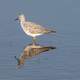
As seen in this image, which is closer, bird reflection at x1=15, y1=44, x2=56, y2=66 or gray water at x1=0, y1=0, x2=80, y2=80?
gray water at x1=0, y1=0, x2=80, y2=80

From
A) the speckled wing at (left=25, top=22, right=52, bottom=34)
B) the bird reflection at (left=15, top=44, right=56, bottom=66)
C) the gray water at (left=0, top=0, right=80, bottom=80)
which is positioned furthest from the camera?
the speckled wing at (left=25, top=22, right=52, bottom=34)

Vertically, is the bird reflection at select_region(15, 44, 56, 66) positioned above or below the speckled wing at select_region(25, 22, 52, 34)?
below

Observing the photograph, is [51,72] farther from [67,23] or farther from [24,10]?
[24,10]

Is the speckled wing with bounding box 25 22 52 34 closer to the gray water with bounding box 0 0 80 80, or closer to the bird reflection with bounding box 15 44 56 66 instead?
the bird reflection with bounding box 15 44 56 66

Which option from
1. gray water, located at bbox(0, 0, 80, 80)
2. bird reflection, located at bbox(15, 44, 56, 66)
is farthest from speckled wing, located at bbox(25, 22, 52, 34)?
gray water, located at bbox(0, 0, 80, 80)

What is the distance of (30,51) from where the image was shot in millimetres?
10914

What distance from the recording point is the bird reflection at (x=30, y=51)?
1041 cm

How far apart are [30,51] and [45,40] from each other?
208 cm

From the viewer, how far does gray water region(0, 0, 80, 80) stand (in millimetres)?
10117

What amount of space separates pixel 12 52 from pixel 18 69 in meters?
1.42

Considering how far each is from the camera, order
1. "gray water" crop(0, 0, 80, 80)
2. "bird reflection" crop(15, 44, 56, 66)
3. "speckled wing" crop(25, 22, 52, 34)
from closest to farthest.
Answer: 1. "gray water" crop(0, 0, 80, 80)
2. "bird reflection" crop(15, 44, 56, 66)
3. "speckled wing" crop(25, 22, 52, 34)

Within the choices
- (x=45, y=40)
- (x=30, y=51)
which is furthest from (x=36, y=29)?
(x=45, y=40)

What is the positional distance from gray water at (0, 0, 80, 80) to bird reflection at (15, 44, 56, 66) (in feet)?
0.33

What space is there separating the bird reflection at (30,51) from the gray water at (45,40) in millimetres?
102
